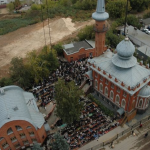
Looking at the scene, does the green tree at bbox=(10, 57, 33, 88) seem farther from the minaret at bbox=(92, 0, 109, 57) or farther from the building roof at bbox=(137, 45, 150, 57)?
the building roof at bbox=(137, 45, 150, 57)

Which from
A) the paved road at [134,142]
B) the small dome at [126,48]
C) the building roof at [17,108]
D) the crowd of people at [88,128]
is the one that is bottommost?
the paved road at [134,142]

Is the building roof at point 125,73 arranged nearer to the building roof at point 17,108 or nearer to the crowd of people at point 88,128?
the crowd of people at point 88,128

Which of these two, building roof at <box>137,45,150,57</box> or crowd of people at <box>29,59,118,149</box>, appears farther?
building roof at <box>137,45,150,57</box>

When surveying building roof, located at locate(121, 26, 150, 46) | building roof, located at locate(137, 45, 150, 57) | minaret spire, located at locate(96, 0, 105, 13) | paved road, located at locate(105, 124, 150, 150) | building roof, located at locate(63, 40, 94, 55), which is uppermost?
minaret spire, located at locate(96, 0, 105, 13)

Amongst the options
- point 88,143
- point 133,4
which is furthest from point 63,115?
point 133,4

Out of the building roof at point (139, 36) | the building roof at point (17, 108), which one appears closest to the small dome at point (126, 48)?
the building roof at point (17, 108)

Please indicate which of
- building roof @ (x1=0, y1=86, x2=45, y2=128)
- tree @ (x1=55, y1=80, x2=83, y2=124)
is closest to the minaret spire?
tree @ (x1=55, y1=80, x2=83, y2=124)
